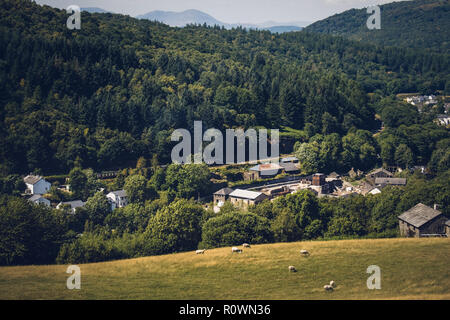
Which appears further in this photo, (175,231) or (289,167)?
(289,167)

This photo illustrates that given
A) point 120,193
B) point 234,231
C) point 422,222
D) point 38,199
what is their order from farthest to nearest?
point 120,193 < point 38,199 < point 422,222 < point 234,231

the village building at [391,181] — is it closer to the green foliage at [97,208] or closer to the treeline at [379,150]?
the treeline at [379,150]

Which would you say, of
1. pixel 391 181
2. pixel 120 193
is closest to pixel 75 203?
pixel 120 193

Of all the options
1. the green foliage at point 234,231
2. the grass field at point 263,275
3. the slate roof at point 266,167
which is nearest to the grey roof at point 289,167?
the slate roof at point 266,167

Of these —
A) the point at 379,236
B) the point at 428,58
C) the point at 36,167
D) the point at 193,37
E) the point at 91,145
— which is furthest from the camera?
the point at 428,58

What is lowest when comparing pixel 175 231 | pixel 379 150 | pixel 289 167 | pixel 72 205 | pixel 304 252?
pixel 72 205

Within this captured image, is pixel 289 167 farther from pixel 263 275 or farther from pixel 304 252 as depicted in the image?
pixel 263 275
